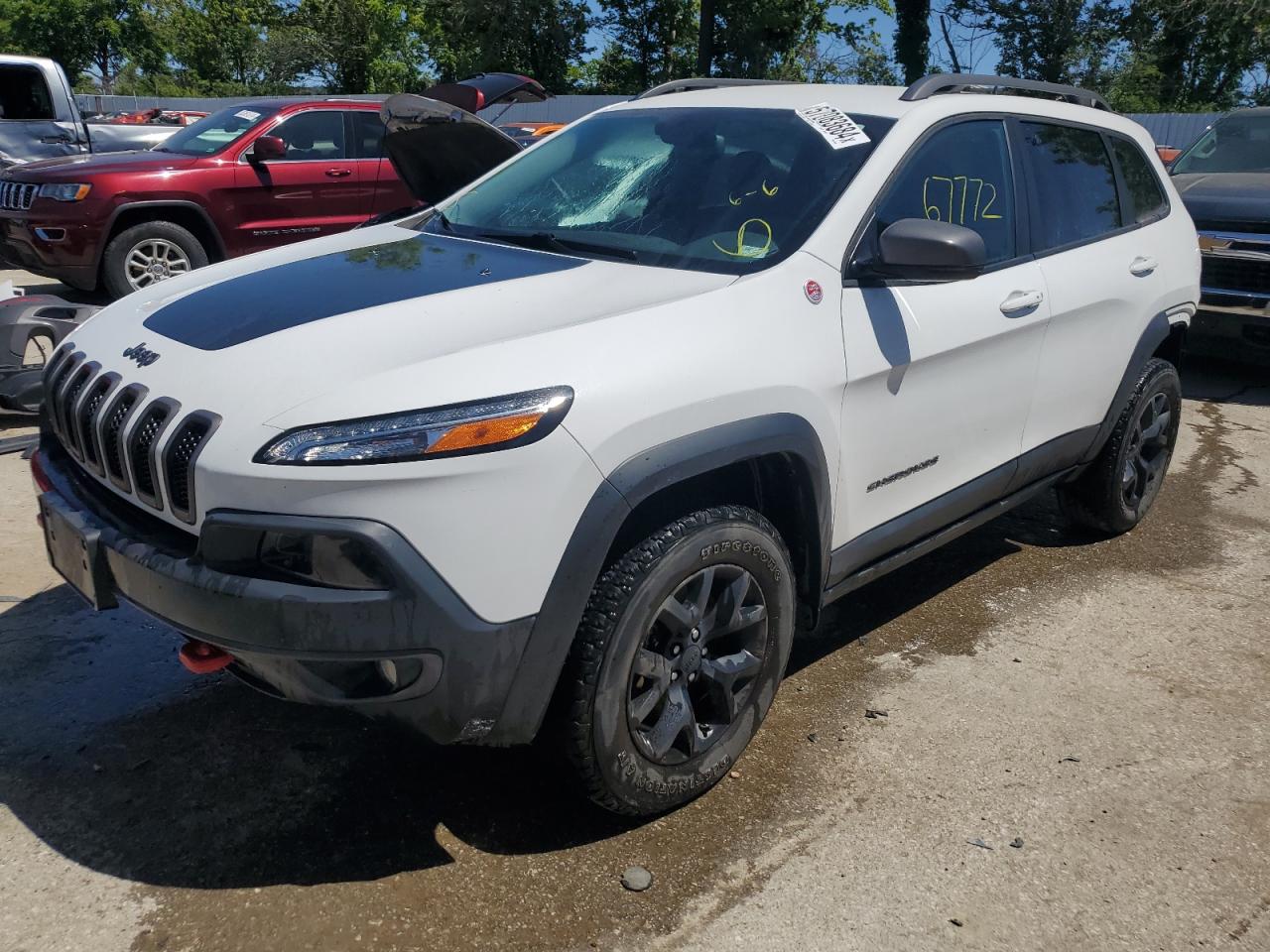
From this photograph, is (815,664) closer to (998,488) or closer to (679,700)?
(998,488)

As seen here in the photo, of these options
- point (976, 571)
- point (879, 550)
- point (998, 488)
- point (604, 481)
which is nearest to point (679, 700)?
point (604, 481)

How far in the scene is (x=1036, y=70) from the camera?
35.8 meters

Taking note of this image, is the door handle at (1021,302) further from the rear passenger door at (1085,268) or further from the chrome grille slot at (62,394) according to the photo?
the chrome grille slot at (62,394)

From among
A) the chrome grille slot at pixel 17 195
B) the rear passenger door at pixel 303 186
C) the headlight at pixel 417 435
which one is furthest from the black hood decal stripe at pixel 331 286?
the chrome grille slot at pixel 17 195

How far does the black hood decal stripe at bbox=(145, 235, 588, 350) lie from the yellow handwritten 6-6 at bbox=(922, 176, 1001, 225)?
1.12m

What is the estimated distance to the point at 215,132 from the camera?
362 inches

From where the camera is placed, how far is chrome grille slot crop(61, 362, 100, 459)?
2.69 meters

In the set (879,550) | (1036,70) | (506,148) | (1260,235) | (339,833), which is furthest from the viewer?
(1036,70)

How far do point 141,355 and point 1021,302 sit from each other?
8.46 ft

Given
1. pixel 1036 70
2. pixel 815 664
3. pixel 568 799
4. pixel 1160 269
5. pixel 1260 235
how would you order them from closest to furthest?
pixel 568 799 → pixel 815 664 → pixel 1160 269 → pixel 1260 235 → pixel 1036 70

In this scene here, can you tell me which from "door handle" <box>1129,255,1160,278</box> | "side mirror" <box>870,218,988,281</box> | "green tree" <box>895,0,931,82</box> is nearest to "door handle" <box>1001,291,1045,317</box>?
"side mirror" <box>870,218,988,281</box>

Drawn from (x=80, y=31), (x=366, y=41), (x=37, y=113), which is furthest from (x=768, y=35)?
(x=80, y=31)

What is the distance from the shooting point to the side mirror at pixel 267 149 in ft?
28.6

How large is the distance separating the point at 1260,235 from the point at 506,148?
518cm
